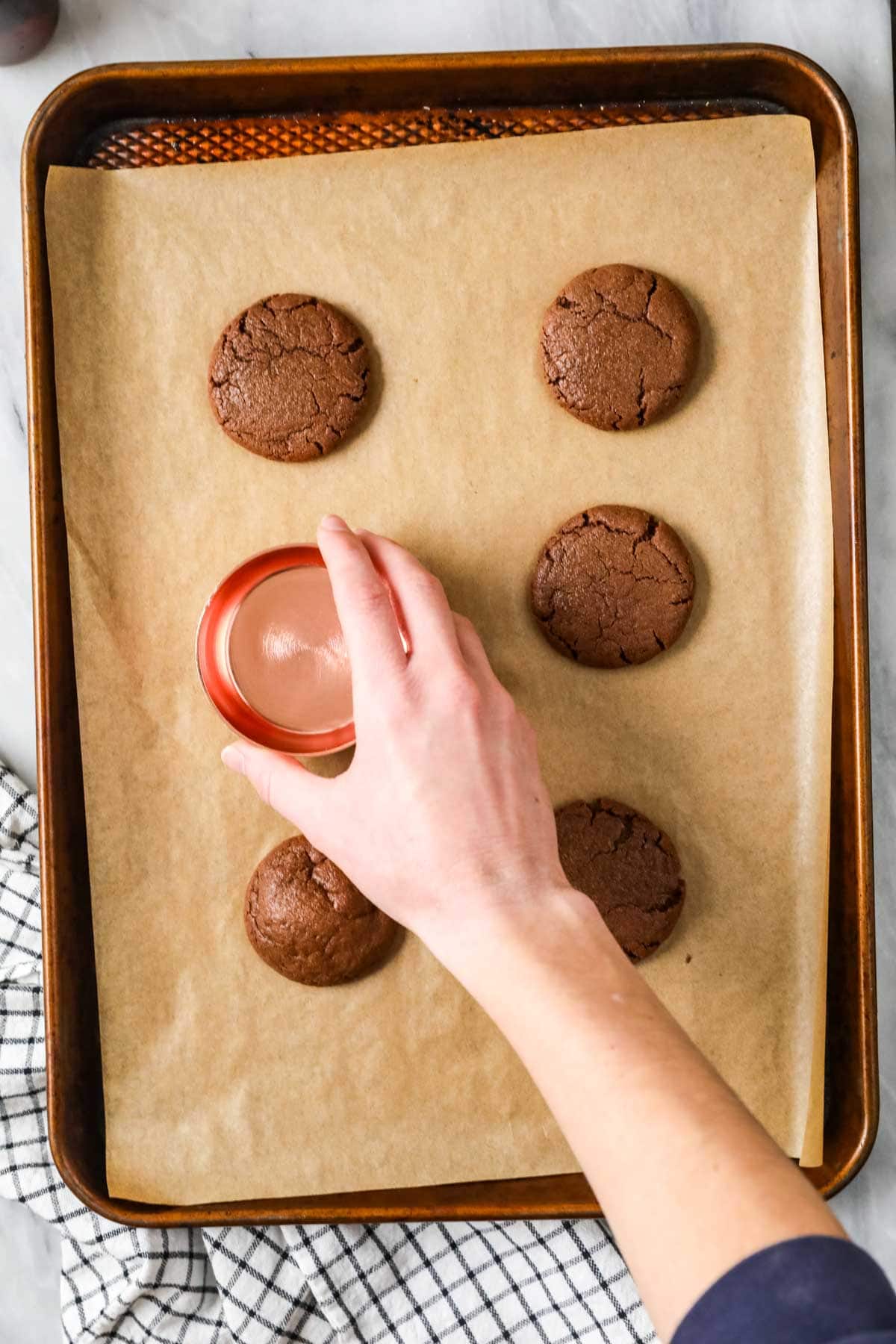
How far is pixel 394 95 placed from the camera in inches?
53.4

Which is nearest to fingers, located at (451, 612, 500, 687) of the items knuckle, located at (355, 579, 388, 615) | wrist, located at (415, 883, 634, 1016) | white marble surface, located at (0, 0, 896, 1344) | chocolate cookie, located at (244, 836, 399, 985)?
knuckle, located at (355, 579, 388, 615)

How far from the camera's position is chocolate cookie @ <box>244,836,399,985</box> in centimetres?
132

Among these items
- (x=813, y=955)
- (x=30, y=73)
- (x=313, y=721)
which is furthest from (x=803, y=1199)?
(x=30, y=73)

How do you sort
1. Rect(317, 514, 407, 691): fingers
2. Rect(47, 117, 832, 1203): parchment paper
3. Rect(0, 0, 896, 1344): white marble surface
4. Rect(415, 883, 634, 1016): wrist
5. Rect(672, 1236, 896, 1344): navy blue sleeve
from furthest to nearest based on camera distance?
Rect(0, 0, 896, 1344): white marble surface
Rect(47, 117, 832, 1203): parchment paper
Rect(317, 514, 407, 691): fingers
Rect(415, 883, 634, 1016): wrist
Rect(672, 1236, 896, 1344): navy blue sleeve

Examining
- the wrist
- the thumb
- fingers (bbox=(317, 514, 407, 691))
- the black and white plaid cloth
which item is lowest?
the black and white plaid cloth

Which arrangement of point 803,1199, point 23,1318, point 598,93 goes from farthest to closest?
1. point 23,1318
2. point 598,93
3. point 803,1199

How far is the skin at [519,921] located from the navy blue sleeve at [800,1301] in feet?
0.04

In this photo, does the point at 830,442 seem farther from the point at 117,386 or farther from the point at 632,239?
the point at 117,386

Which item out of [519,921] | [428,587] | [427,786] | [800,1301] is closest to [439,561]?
[428,587]

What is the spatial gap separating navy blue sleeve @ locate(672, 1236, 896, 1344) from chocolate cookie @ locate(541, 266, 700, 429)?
92 cm

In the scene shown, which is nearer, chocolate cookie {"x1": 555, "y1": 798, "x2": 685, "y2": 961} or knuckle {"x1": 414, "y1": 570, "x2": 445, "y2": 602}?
knuckle {"x1": 414, "y1": 570, "x2": 445, "y2": 602}

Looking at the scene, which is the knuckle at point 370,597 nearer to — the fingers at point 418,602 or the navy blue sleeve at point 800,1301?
the fingers at point 418,602

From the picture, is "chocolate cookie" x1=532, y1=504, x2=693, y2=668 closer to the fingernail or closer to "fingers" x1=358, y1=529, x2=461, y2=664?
"fingers" x1=358, y1=529, x2=461, y2=664

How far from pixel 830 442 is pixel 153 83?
931mm
